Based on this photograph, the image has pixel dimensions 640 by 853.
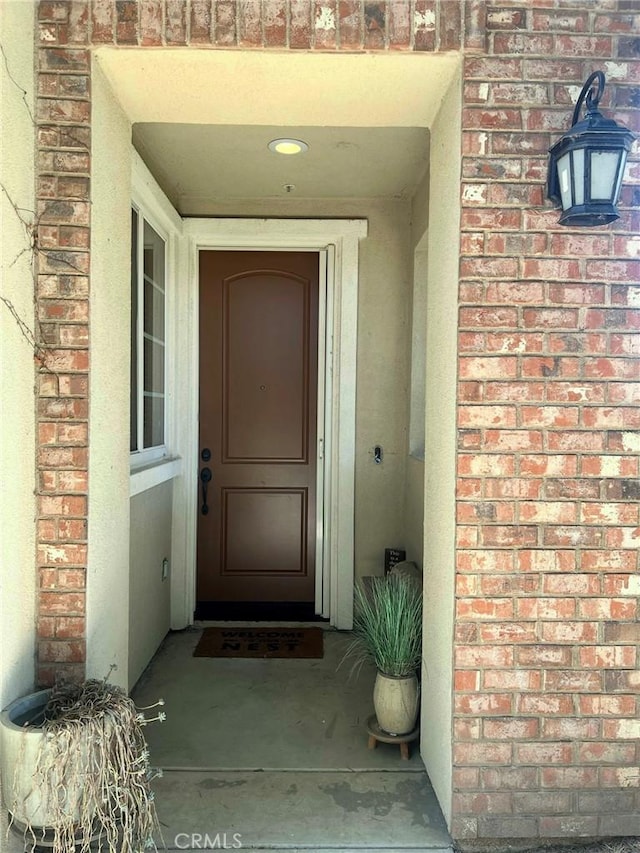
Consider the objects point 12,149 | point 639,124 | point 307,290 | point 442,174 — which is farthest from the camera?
point 307,290

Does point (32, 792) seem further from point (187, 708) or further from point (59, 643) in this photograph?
point (187, 708)

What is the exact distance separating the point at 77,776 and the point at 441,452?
4.52ft

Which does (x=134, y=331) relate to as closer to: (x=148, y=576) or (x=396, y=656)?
(x=148, y=576)

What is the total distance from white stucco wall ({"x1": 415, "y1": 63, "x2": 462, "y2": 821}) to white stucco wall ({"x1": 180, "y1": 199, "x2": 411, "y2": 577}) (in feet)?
4.33

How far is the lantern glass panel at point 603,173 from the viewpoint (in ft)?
5.24

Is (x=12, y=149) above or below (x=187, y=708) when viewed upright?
above

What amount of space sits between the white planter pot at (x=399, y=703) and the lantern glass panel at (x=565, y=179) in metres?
1.71

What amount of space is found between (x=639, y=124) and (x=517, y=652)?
161 cm

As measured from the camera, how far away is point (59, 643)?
5.93 feet

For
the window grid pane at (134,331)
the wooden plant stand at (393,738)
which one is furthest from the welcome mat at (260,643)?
the window grid pane at (134,331)

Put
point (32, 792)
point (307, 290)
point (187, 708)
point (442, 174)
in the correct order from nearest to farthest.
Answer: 1. point (32, 792)
2. point (442, 174)
3. point (187, 708)
4. point (307, 290)

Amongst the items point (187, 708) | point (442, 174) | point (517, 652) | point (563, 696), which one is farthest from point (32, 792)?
point (442, 174)

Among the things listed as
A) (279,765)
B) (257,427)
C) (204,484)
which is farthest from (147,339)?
(279,765)

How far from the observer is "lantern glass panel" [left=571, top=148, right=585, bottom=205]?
1.62 m
